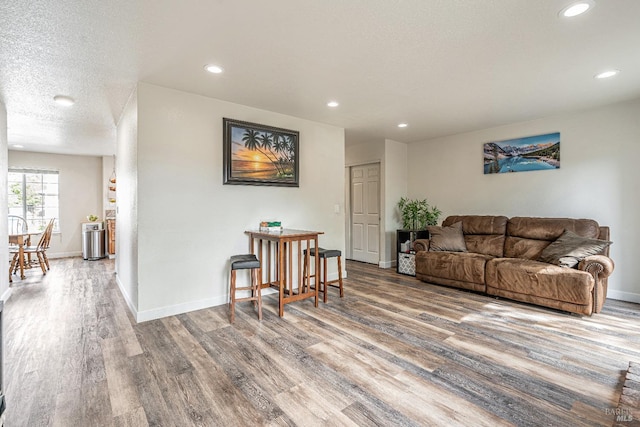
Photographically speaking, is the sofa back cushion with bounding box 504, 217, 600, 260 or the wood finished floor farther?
the sofa back cushion with bounding box 504, 217, 600, 260

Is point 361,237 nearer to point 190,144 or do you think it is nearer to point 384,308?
point 384,308

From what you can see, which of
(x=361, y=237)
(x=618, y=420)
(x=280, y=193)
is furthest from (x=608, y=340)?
(x=361, y=237)

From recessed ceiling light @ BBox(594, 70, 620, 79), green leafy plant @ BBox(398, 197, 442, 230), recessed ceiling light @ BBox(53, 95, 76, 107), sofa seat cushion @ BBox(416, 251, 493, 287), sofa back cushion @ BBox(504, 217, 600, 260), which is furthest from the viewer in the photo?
green leafy plant @ BBox(398, 197, 442, 230)

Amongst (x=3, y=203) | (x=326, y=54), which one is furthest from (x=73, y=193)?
(x=326, y=54)

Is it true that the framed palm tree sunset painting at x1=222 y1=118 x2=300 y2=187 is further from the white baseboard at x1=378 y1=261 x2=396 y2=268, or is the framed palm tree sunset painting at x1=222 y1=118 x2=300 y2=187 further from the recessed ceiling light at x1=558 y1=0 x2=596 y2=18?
the recessed ceiling light at x1=558 y1=0 x2=596 y2=18

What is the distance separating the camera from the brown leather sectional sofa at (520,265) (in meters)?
3.20

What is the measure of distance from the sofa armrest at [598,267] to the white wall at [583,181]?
1.10 m

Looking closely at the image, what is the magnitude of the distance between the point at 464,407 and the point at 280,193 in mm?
3116

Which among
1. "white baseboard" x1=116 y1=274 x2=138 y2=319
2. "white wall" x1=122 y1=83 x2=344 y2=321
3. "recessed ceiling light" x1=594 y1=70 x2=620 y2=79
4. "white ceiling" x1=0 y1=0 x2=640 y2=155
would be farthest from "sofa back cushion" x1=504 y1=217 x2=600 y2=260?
"white baseboard" x1=116 y1=274 x2=138 y2=319

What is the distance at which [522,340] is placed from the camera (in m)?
2.67

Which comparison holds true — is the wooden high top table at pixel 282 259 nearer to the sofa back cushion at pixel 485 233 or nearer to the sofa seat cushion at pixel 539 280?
the sofa seat cushion at pixel 539 280

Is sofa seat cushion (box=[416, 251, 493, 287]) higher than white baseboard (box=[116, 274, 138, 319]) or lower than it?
higher

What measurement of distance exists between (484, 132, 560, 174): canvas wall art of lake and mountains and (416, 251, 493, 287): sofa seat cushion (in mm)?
1573

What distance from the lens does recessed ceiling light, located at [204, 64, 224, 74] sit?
9.09 ft
